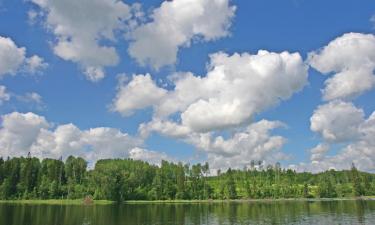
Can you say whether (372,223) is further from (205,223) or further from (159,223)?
(159,223)

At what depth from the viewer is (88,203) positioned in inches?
7820

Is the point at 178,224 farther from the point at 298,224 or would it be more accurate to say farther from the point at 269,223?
the point at 298,224

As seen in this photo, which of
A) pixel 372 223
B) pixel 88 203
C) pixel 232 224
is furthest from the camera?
pixel 88 203

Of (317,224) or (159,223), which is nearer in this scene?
(317,224)

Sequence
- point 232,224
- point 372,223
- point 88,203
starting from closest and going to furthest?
point 372,223
point 232,224
point 88,203

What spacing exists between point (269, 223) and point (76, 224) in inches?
1704

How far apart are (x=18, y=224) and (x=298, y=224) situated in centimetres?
5998

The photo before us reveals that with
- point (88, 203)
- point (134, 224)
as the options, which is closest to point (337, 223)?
point (134, 224)

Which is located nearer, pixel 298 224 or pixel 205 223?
pixel 298 224

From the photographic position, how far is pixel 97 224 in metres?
86.0

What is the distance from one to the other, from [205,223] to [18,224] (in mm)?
41166

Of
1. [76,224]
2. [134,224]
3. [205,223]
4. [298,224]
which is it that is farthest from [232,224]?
[76,224]

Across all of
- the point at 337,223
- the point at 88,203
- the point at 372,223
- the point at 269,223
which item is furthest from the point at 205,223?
the point at 88,203

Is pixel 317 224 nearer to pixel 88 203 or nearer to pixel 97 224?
pixel 97 224
